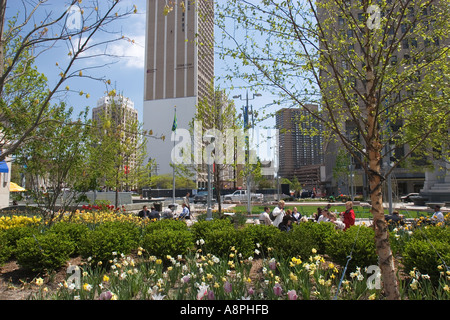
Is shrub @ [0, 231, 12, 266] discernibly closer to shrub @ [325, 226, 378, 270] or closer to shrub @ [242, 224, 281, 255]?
shrub @ [242, 224, 281, 255]

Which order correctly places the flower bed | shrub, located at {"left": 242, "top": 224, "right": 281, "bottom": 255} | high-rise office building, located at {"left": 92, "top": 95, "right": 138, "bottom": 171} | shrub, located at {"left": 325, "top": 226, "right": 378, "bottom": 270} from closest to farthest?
the flower bed → shrub, located at {"left": 325, "top": 226, "right": 378, "bottom": 270} → shrub, located at {"left": 242, "top": 224, "right": 281, "bottom": 255} → high-rise office building, located at {"left": 92, "top": 95, "right": 138, "bottom": 171}

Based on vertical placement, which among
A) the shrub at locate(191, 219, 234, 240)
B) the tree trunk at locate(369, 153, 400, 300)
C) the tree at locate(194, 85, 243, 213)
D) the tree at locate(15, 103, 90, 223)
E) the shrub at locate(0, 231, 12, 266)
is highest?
the tree at locate(194, 85, 243, 213)

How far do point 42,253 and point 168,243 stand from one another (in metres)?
2.43

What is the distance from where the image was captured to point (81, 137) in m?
9.22

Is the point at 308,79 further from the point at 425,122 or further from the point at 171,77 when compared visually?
the point at 171,77

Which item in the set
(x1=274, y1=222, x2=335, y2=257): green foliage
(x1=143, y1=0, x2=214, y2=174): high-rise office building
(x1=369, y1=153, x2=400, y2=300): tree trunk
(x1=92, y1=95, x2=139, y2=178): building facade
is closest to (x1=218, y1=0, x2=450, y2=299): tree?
(x1=369, y1=153, x2=400, y2=300): tree trunk

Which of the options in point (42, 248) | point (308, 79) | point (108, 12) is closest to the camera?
point (108, 12)

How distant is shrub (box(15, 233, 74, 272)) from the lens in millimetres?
5820

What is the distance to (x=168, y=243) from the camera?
6.38m

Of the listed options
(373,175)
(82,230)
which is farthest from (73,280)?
(373,175)

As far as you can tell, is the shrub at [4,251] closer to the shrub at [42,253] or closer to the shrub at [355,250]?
the shrub at [42,253]

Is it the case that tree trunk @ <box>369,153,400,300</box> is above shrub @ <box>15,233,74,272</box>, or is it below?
above

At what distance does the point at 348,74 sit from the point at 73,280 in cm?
562

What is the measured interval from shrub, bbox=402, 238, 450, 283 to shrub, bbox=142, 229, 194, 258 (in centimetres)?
427
